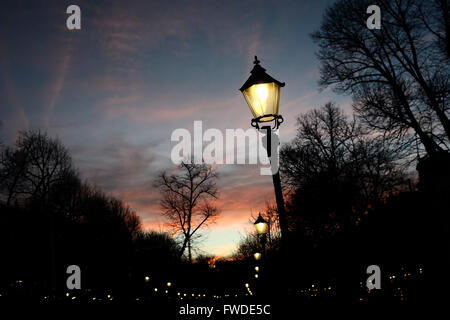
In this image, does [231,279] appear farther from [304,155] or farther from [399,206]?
[399,206]

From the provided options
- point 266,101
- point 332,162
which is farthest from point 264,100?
point 332,162

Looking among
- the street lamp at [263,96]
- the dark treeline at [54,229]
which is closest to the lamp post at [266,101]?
the street lamp at [263,96]

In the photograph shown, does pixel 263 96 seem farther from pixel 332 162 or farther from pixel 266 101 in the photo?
pixel 332 162

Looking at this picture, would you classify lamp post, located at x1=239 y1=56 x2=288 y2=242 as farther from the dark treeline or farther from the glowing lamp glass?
the dark treeline

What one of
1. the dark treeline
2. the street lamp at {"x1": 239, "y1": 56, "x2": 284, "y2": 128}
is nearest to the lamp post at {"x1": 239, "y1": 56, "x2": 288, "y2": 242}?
the street lamp at {"x1": 239, "y1": 56, "x2": 284, "y2": 128}

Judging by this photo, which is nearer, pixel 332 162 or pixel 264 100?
pixel 264 100

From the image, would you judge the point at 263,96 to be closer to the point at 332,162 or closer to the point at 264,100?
the point at 264,100

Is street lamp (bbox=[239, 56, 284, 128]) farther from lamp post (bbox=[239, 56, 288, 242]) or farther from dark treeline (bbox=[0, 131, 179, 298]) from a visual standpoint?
dark treeline (bbox=[0, 131, 179, 298])

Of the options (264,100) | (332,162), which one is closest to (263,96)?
(264,100)

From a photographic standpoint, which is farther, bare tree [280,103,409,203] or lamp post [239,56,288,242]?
bare tree [280,103,409,203]

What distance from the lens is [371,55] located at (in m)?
16.4

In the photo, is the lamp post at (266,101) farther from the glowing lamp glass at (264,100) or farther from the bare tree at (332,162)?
the bare tree at (332,162)
